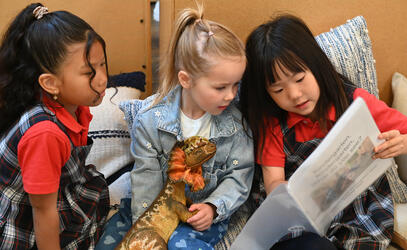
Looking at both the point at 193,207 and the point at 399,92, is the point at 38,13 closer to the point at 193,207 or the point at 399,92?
the point at 193,207

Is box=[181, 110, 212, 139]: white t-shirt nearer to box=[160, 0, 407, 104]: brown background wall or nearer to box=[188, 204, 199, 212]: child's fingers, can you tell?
box=[188, 204, 199, 212]: child's fingers

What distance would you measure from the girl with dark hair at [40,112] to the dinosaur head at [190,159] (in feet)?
0.87

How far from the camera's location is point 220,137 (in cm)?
122

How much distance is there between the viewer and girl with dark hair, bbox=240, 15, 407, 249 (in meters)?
1.12

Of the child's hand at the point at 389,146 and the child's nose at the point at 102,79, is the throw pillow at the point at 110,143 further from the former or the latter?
the child's hand at the point at 389,146

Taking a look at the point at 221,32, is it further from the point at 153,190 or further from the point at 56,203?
the point at 56,203

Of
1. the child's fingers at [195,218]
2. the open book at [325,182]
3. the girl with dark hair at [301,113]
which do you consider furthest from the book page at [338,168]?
the child's fingers at [195,218]

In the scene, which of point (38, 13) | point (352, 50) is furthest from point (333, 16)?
point (38, 13)

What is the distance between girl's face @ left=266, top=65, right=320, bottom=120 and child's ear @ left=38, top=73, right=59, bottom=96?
58 cm

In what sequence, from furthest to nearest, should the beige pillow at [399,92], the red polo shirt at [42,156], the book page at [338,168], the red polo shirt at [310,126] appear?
the beige pillow at [399,92] → the red polo shirt at [310,126] → the red polo shirt at [42,156] → the book page at [338,168]

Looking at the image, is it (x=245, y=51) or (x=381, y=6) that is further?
(x=381, y=6)

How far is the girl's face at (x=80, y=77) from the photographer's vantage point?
102 centimetres

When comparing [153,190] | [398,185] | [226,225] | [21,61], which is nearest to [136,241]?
[153,190]

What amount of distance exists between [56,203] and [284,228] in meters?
0.59
